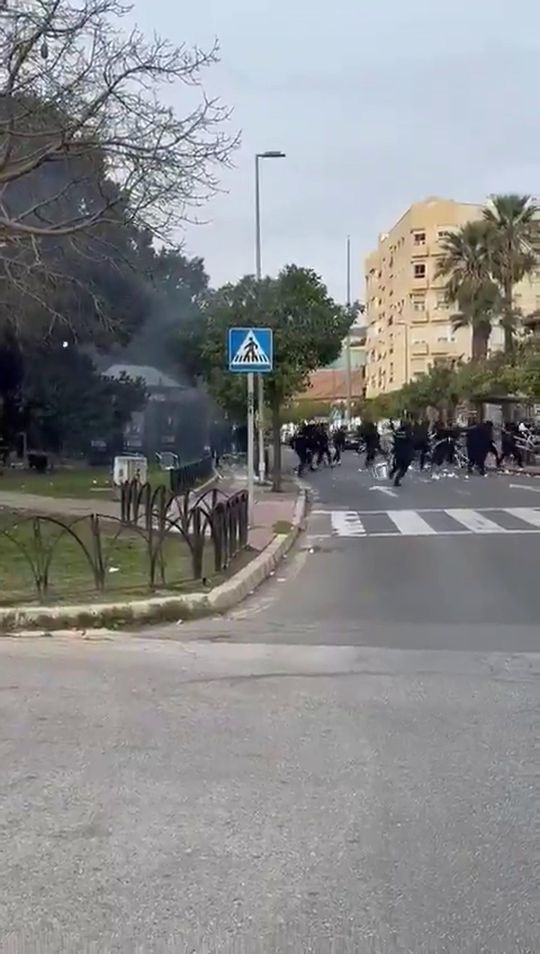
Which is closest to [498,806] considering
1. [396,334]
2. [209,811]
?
[209,811]

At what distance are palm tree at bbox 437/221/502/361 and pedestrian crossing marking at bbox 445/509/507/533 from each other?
34.0 metres

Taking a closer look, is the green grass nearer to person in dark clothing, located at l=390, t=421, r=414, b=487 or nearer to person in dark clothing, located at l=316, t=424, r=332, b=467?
person in dark clothing, located at l=390, t=421, r=414, b=487

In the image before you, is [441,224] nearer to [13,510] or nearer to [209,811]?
[13,510]

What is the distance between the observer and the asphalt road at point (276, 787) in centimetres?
400

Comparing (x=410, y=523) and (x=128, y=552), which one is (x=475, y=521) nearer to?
(x=410, y=523)

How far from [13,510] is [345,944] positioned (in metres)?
18.1

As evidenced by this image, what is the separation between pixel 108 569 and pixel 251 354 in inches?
187

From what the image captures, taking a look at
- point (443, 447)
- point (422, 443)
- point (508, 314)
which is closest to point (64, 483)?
point (422, 443)

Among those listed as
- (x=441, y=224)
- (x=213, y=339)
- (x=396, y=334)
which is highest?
(x=441, y=224)

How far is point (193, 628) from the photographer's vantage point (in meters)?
9.94

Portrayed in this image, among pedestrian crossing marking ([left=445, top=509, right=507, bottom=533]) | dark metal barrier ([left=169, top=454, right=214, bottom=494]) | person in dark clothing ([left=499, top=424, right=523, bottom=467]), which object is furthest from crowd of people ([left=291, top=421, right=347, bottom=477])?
pedestrian crossing marking ([left=445, top=509, right=507, bottom=533])

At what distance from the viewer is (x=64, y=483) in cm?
3381

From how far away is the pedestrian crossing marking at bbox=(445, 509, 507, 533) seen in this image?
18.8 meters

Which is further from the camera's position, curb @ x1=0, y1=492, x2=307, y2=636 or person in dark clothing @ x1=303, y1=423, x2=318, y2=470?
person in dark clothing @ x1=303, y1=423, x2=318, y2=470
